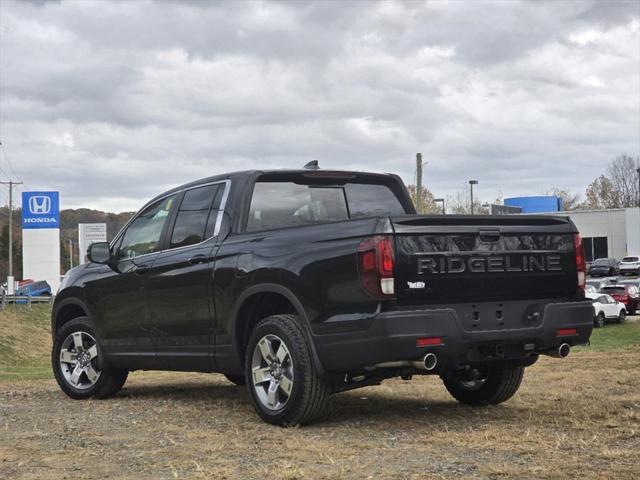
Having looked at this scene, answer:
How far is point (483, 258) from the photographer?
6.21 metres

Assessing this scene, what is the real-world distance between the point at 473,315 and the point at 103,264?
3.93m

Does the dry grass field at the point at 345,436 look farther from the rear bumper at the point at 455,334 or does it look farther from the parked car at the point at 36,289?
the parked car at the point at 36,289

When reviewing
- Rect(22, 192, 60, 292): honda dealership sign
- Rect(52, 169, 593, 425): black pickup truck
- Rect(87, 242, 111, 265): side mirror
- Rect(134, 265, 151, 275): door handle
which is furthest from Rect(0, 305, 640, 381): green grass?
Rect(22, 192, 60, 292): honda dealership sign

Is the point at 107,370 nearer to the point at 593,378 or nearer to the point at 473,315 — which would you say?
the point at 473,315

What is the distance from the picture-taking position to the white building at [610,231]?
74812mm

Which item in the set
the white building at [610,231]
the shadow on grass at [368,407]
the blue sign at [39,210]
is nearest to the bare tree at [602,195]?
the white building at [610,231]

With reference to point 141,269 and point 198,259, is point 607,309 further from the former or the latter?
point 198,259

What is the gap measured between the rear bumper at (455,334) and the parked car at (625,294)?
38.0m

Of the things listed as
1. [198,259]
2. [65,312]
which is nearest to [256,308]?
[198,259]

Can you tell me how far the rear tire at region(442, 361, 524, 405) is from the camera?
286 inches

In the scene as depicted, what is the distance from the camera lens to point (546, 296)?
650 cm

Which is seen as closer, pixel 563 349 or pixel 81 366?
pixel 563 349

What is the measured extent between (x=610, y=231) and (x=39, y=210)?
173ft

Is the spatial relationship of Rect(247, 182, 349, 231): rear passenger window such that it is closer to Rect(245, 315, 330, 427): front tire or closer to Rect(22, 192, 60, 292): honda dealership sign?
Rect(245, 315, 330, 427): front tire
